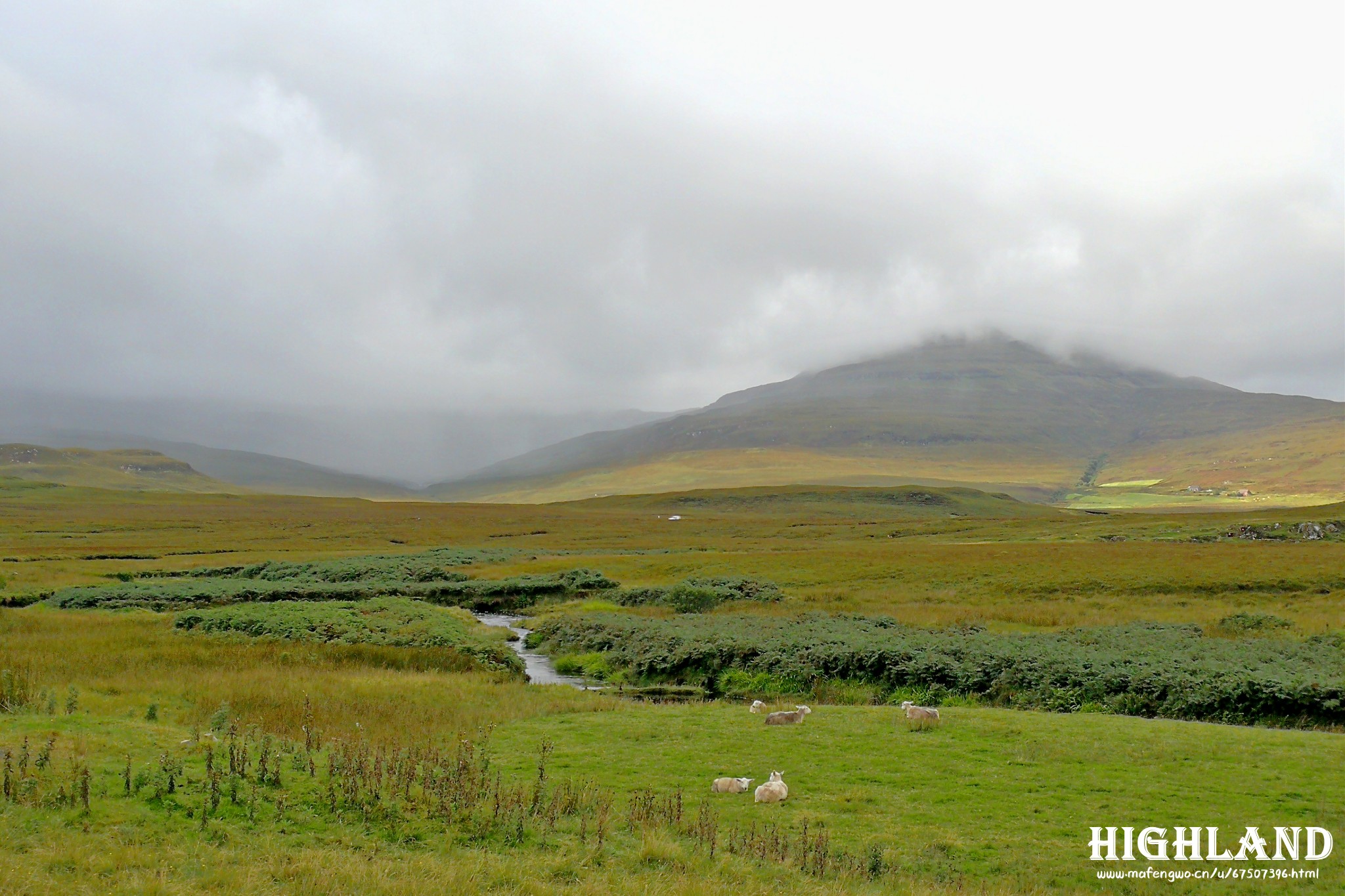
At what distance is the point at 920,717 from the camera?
18.6 meters

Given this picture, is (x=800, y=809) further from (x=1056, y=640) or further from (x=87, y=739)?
(x=1056, y=640)

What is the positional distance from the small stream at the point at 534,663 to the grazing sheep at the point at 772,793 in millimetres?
14226

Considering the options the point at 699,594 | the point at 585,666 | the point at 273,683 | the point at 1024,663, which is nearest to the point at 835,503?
the point at 699,594

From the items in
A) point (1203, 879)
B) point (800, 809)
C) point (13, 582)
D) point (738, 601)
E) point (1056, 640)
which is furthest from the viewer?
point (13, 582)

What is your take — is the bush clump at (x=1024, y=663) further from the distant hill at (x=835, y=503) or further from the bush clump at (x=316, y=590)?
the distant hill at (x=835, y=503)

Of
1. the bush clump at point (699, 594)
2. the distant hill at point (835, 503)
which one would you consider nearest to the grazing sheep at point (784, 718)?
the bush clump at point (699, 594)

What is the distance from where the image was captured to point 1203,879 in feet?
34.3

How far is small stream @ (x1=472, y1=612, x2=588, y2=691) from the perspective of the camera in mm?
29078

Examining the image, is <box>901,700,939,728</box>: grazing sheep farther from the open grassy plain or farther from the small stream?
the small stream

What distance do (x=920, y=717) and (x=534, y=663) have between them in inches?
757

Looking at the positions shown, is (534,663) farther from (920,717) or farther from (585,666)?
(920,717)

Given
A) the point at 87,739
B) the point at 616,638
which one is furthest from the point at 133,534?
the point at 87,739

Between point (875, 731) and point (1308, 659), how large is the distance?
17531 mm

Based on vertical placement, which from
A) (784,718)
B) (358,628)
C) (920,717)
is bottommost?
(358,628)
